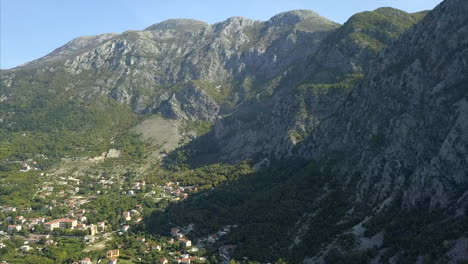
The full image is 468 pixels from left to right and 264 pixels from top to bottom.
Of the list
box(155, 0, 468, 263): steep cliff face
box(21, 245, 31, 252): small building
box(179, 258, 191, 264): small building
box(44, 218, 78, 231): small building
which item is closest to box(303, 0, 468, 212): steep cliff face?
box(155, 0, 468, 263): steep cliff face

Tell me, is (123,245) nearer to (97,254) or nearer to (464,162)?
(97,254)

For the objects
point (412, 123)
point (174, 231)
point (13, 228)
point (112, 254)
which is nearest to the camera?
point (412, 123)

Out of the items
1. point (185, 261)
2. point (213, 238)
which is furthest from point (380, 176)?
point (185, 261)

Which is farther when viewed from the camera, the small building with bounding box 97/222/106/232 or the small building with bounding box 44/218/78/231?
the small building with bounding box 97/222/106/232

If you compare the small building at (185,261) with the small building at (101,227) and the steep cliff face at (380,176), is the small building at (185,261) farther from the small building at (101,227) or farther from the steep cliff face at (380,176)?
the small building at (101,227)

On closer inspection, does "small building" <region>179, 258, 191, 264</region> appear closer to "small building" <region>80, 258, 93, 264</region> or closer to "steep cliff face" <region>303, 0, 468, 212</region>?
"small building" <region>80, 258, 93, 264</region>

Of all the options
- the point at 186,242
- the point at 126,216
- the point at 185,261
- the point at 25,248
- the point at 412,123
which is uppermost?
the point at 412,123

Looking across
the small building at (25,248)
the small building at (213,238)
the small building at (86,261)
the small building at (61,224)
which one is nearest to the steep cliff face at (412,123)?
the small building at (213,238)

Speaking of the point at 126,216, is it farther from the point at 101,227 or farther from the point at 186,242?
the point at 186,242

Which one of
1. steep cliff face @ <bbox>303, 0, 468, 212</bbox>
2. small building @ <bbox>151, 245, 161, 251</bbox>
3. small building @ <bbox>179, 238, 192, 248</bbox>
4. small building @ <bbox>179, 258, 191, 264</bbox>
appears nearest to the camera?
steep cliff face @ <bbox>303, 0, 468, 212</bbox>

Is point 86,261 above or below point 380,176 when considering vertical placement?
below

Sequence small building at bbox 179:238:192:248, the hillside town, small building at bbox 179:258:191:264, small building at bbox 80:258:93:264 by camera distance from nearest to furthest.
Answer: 1. small building at bbox 179:258:191:264
2. small building at bbox 80:258:93:264
3. the hillside town
4. small building at bbox 179:238:192:248
